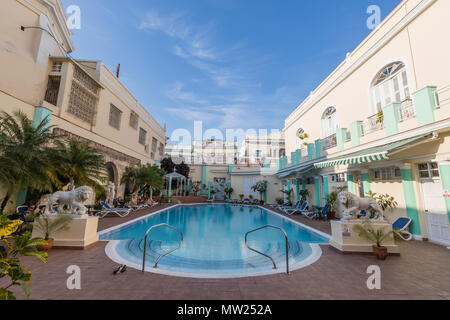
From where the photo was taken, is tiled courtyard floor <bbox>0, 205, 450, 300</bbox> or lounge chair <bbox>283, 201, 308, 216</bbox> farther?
lounge chair <bbox>283, 201, 308, 216</bbox>

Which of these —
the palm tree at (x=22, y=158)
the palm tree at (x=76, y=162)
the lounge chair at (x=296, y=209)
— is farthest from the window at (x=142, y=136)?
the lounge chair at (x=296, y=209)

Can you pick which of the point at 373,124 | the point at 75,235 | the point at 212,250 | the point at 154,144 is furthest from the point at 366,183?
the point at 154,144

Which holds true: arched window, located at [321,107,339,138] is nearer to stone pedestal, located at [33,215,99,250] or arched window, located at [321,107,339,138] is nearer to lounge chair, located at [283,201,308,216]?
lounge chair, located at [283,201,308,216]

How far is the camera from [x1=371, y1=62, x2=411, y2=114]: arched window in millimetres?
8315

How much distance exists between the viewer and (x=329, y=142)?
12.7 meters

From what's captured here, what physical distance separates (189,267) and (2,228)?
383 cm

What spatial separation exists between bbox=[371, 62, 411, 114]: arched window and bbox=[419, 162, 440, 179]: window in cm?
287

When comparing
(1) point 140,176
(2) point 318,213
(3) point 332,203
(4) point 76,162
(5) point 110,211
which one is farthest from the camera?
(1) point 140,176

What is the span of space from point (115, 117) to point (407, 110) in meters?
18.6

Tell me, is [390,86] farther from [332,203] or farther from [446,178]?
[332,203]

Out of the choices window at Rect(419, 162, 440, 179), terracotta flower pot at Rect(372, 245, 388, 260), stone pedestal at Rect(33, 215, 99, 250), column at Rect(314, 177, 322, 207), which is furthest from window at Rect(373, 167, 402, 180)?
stone pedestal at Rect(33, 215, 99, 250)

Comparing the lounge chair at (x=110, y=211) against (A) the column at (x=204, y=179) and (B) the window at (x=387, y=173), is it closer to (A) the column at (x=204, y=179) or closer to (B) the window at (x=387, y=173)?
(B) the window at (x=387, y=173)

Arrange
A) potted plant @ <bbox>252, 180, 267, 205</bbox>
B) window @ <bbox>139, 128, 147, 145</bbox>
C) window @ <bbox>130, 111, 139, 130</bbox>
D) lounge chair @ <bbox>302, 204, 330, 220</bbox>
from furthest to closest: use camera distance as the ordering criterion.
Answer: potted plant @ <bbox>252, 180, 267, 205</bbox>
window @ <bbox>139, 128, 147, 145</bbox>
window @ <bbox>130, 111, 139, 130</bbox>
lounge chair @ <bbox>302, 204, 330, 220</bbox>
